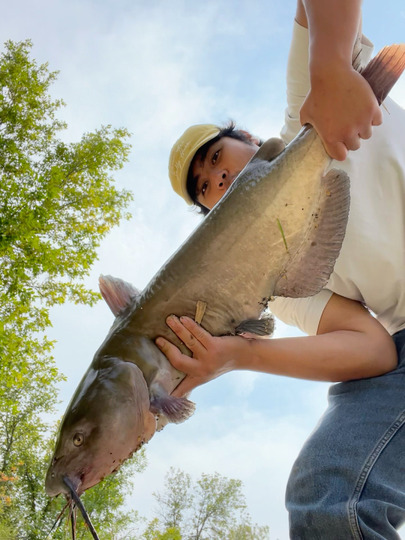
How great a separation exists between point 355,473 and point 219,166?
62.4 inches

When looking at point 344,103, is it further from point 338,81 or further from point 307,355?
point 307,355

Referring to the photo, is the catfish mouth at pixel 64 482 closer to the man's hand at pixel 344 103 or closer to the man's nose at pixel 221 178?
the man's hand at pixel 344 103

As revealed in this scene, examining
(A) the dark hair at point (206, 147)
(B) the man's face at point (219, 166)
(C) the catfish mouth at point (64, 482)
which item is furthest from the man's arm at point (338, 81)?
(C) the catfish mouth at point (64, 482)

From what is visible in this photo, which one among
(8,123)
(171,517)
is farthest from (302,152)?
(171,517)

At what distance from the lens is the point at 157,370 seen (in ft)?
5.57

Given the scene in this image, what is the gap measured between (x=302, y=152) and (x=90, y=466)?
47.7 inches

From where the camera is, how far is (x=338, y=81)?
1398mm

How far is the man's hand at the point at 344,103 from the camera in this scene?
140 centimetres

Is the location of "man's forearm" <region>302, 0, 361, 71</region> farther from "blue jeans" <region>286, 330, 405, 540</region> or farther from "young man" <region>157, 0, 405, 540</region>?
"blue jeans" <region>286, 330, 405, 540</region>

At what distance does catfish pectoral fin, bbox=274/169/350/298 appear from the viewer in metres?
1.71

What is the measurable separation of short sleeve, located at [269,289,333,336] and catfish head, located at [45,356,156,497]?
809 millimetres

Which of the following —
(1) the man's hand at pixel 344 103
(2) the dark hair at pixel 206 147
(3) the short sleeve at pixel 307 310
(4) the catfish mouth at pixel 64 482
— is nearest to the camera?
Answer: (1) the man's hand at pixel 344 103

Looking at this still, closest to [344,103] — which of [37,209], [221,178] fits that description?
[221,178]

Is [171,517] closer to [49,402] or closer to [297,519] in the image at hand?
[49,402]
